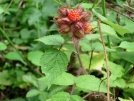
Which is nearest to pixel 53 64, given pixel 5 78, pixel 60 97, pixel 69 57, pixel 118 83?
pixel 60 97

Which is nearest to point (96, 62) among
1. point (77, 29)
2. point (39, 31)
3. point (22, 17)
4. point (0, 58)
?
point (77, 29)

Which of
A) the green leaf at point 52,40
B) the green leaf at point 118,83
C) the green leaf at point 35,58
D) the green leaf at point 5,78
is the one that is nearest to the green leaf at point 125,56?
the green leaf at point 118,83

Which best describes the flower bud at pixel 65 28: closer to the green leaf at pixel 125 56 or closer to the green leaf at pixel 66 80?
the green leaf at pixel 66 80

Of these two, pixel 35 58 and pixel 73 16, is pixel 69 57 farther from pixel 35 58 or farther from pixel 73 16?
pixel 73 16

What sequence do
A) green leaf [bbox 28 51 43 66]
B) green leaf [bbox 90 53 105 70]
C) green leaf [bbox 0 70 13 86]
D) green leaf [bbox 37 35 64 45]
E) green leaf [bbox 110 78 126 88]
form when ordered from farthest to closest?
green leaf [bbox 0 70 13 86] → green leaf [bbox 28 51 43 66] → green leaf [bbox 90 53 105 70] → green leaf [bbox 110 78 126 88] → green leaf [bbox 37 35 64 45]

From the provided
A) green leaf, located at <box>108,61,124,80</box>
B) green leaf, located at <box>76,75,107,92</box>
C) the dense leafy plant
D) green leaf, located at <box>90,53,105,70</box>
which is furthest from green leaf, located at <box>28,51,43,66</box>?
green leaf, located at <box>76,75,107,92</box>

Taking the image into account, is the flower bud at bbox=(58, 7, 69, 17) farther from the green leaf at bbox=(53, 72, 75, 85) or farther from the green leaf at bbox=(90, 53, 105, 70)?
the green leaf at bbox=(90, 53, 105, 70)
